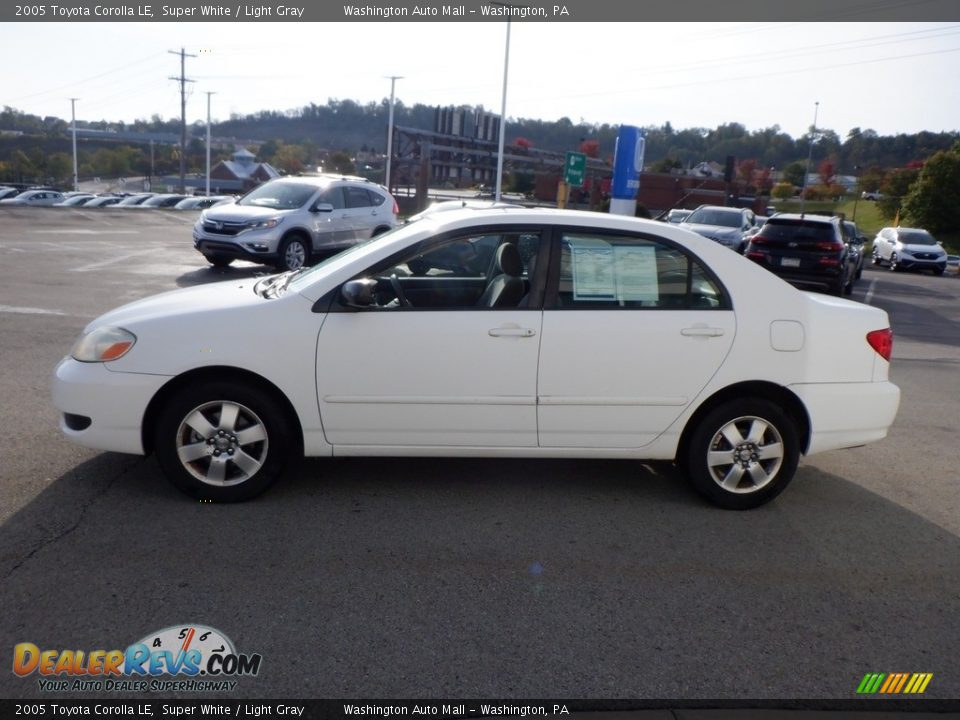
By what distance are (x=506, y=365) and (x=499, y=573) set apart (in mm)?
1206

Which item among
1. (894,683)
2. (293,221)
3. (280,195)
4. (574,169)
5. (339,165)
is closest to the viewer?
(894,683)

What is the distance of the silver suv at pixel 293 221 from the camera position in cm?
1517

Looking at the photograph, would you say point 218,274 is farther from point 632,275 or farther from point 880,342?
point 880,342

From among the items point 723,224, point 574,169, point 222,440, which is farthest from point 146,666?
point 723,224

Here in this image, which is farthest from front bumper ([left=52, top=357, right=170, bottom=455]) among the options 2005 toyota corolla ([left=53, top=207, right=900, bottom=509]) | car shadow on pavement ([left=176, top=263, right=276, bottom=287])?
car shadow on pavement ([left=176, top=263, right=276, bottom=287])

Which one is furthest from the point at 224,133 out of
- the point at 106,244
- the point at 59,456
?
the point at 59,456

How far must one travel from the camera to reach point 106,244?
1922 centimetres

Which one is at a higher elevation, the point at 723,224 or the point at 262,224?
the point at 723,224

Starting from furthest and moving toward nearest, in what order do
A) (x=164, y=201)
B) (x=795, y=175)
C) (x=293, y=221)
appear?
(x=795, y=175) → (x=164, y=201) → (x=293, y=221)

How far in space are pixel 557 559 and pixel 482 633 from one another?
0.86 metres

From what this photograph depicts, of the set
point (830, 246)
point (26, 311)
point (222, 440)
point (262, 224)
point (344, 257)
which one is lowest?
point (26, 311)

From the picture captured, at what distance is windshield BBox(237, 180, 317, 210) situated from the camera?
16.0 meters

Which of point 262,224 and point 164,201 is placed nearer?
point 262,224

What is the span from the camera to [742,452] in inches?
199
